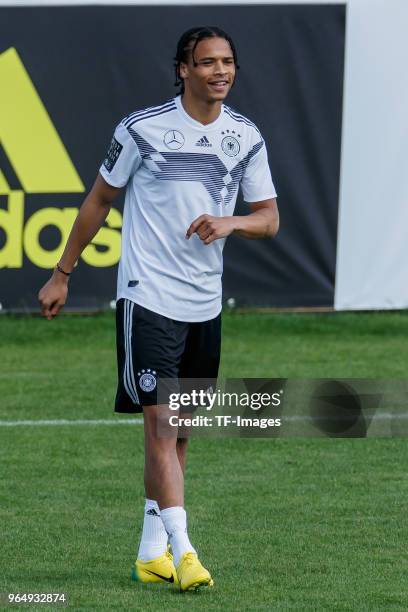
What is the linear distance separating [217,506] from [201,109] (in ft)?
7.26

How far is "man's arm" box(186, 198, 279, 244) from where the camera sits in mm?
5578

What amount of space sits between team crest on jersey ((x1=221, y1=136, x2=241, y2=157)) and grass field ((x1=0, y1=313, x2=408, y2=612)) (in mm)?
1596

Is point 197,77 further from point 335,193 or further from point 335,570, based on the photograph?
point 335,193

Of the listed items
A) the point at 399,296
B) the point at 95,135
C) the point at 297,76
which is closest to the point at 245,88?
the point at 297,76

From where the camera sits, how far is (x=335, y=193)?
12891 millimetres

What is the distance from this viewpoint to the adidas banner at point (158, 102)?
41.1ft

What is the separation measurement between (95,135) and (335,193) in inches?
79.4

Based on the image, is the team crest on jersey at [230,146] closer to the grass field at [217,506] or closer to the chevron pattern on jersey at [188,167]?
the chevron pattern on jersey at [188,167]

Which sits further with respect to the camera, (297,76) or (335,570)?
(297,76)

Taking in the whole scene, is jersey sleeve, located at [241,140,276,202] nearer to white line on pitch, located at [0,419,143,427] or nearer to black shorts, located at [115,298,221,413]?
black shorts, located at [115,298,221,413]

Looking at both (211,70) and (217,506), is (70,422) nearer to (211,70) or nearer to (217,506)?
(217,506)

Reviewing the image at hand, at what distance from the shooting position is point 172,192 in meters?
5.73

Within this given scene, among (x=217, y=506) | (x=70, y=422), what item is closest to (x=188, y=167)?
(x=217, y=506)

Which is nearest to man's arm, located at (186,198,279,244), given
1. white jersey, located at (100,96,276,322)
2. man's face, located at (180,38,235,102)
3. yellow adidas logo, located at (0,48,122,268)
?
white jersey, located at (100,96,276,322)
